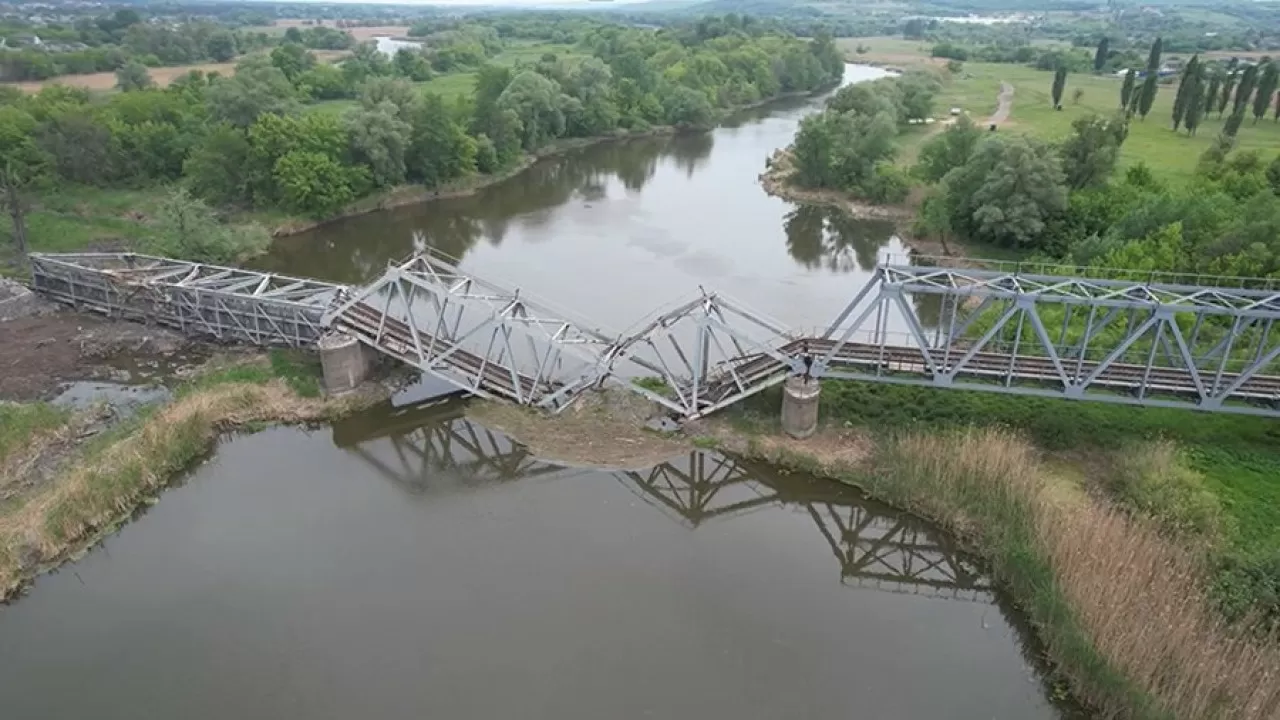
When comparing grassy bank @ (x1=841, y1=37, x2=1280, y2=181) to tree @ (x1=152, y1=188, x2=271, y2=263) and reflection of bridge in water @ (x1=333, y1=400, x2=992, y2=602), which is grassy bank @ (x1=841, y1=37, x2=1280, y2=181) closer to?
reflection of bridge in water @ (x1=333, y1=400, x2=992, y2=602)

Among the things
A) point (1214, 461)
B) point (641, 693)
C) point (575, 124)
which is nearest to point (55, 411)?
point (641, 693)

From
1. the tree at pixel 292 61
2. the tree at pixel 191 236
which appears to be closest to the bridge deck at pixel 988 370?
the tree at pixel 191 236

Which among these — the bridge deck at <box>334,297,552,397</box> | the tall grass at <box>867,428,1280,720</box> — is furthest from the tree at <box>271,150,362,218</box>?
the tall grass at <box>867,428,1280,720</box>

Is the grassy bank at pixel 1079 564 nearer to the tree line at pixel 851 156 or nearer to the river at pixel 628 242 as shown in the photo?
the river at pixel 628 242

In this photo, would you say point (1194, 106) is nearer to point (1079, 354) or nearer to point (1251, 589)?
point (1079, 354)

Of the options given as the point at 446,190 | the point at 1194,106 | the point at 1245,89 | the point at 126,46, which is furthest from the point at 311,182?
the point at 126,46
